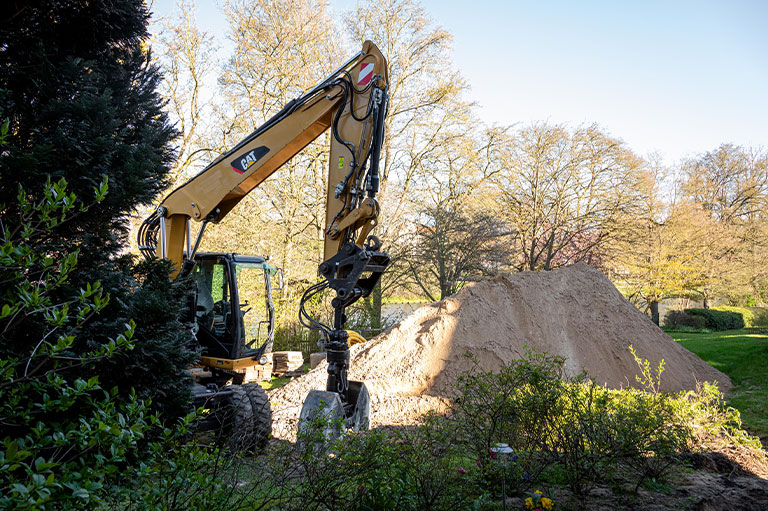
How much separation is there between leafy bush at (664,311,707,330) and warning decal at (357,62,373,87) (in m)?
21.6

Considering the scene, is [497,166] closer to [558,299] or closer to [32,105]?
[558,299]

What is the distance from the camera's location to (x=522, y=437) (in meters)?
4.47

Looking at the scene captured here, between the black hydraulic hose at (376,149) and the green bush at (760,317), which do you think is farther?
the green bush at (760,317)

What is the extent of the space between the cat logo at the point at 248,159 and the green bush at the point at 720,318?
2254 centimetres

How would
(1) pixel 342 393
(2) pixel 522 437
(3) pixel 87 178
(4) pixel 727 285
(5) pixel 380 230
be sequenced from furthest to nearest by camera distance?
(4) pixel 727 285 → (5) pixel 380 230 → (1) pixel 342 393 → (2) pixel 522 437 → (3) pixel 87 178

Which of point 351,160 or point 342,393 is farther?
point 351,160

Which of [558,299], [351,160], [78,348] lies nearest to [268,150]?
[351,160]

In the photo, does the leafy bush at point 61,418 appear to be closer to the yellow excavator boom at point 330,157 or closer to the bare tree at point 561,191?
the yellow excavator boom at point 330,157

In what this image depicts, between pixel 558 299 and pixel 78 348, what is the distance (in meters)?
9.50

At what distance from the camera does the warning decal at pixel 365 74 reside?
5590mm

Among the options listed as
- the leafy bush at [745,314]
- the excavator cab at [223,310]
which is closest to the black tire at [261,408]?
the excavator cab at [223,310]

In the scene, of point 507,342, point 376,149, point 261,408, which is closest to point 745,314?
point 507,342

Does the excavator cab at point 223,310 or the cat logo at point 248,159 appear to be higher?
the cat logo at point 248,159

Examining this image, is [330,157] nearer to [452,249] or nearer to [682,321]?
[452,249]
